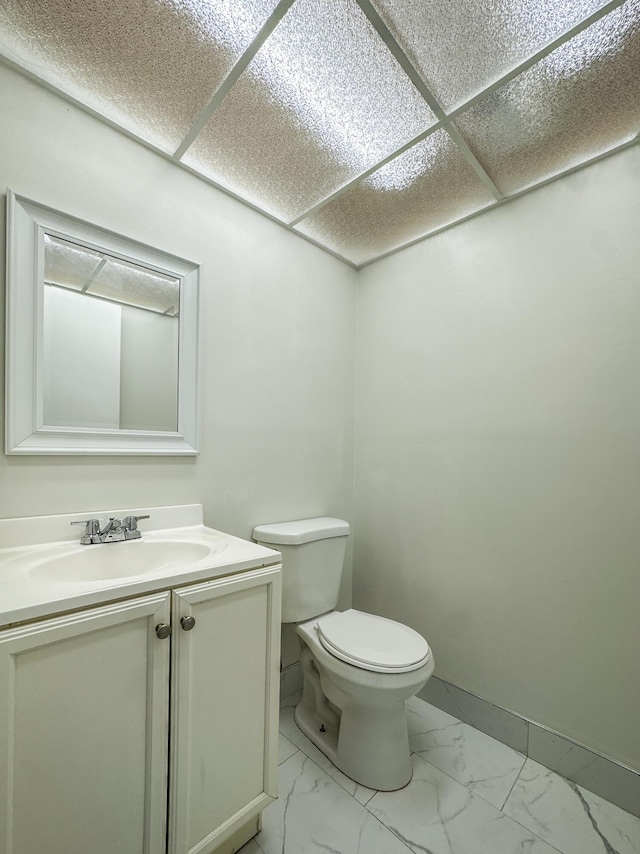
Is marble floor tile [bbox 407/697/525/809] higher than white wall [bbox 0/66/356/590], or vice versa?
white wall [bbox 0/66/356/590]

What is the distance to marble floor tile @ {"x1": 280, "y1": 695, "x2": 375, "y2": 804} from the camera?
1286mm

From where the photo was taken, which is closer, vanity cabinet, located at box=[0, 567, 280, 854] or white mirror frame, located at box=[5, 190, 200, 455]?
vanity cabinet, located at box=[0, 567, 280, 854]

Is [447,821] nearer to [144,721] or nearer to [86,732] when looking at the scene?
[144,721]

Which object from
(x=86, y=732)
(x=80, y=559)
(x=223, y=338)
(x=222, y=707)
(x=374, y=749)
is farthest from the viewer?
(x=223, y=338)

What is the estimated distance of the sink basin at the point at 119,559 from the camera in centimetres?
105

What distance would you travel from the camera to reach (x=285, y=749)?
147cm

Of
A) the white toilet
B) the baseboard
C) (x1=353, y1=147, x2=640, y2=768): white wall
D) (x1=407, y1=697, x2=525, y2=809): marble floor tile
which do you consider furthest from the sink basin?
the baseboard

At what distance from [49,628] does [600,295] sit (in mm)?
1863

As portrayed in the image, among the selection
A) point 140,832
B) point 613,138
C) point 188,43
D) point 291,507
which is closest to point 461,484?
point 291,507

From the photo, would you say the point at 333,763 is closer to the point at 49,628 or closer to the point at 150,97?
the point at 49,628

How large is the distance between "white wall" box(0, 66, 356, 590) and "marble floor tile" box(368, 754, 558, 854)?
41.9 inches

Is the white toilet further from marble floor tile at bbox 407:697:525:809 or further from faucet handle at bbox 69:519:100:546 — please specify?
faucet handle at bbox 69:519:100:546

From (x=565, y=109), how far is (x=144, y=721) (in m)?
2.06

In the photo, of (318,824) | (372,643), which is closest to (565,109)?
(372,643)
